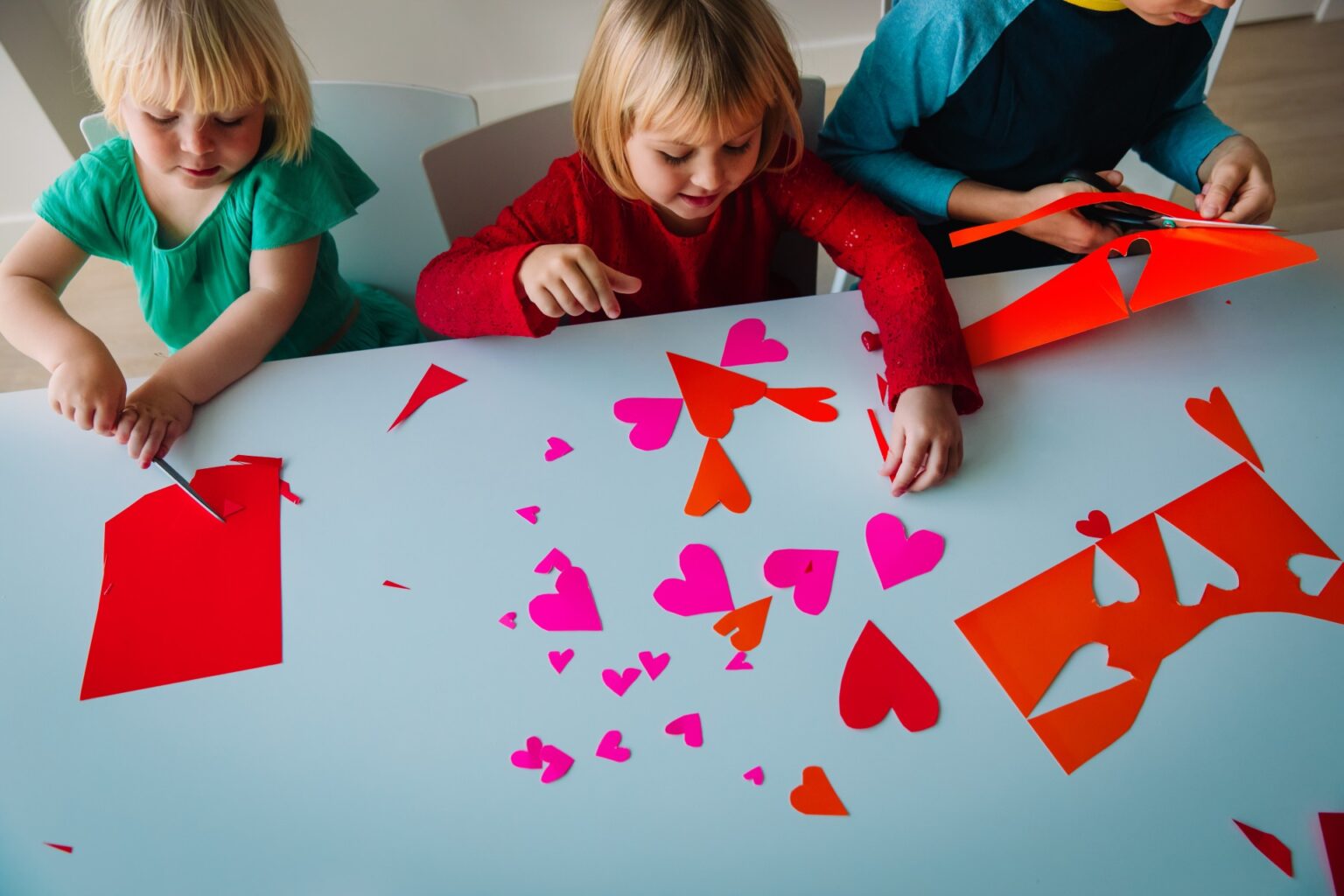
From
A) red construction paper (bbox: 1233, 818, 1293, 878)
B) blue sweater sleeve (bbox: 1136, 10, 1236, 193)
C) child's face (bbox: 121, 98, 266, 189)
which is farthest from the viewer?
blue sweater sleeve (bbox: 1136, 10, 1236, 193)

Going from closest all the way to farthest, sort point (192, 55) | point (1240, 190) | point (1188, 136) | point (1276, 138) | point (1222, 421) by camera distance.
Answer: point (1222, 421) → point (192, 55) → point (1240, 190) → point (1188, 136) → point (1276, 138)

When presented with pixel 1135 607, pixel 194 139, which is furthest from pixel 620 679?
pixel 194 139

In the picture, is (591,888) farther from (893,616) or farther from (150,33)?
(150,33)

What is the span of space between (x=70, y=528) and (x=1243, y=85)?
284cm

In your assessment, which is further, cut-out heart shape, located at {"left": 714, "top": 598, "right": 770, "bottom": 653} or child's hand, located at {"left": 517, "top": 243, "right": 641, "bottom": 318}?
child's hand, located at {"left": 517, "top": 243, "right": 641, "bottom": 318}

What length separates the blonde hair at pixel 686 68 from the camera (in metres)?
0.83

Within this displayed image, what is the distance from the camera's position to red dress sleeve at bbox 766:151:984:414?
82cm

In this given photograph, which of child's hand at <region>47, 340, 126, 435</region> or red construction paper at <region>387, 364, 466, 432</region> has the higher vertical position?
child's hand at <region>47, 340, 126, 435</region>

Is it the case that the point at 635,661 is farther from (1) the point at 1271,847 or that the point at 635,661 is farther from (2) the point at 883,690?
(1) the point at 1271,847

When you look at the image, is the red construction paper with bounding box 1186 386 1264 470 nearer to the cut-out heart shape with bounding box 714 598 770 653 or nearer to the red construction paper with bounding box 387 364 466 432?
the cut-out heart shape with bounding box 714 598 770 653

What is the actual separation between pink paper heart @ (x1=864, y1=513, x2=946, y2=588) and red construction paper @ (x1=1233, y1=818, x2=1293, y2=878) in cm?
28

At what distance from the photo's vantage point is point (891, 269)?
3.01 feet

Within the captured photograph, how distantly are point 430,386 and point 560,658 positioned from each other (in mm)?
329

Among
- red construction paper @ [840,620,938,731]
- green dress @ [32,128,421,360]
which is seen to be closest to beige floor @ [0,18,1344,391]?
green dress @ [32,128,421,360]
